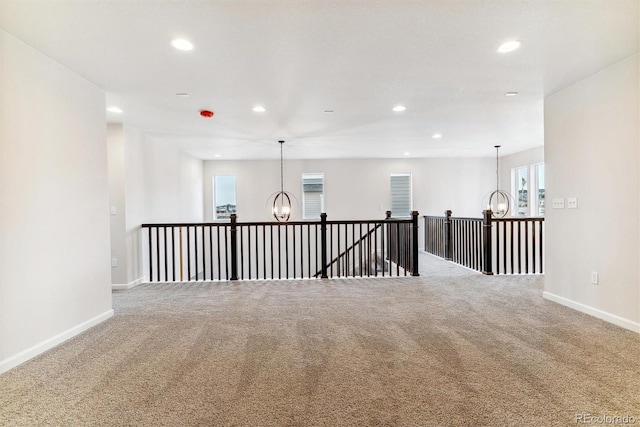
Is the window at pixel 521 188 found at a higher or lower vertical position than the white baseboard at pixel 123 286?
higher

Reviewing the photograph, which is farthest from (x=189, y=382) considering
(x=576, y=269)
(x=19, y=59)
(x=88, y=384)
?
(x=576, y=269)

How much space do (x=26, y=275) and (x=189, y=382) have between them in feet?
5.30

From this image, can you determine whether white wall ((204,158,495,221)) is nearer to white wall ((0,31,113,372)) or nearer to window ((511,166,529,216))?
window ((511,166,529,216))

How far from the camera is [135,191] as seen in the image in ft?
16.6

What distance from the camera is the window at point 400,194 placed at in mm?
8812

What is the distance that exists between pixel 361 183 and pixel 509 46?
618 cm

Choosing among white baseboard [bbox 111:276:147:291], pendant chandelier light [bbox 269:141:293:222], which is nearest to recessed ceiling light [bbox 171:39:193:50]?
white baseboard [bbox 111:276:147:291]

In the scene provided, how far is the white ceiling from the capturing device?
2.13 meters

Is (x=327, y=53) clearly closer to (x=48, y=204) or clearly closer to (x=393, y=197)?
(x=48, y=204)

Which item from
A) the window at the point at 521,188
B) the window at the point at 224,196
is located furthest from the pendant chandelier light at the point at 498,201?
the window at the point at 224,196

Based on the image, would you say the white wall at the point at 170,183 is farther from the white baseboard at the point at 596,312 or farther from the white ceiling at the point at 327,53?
the white baseboard at the point at 596,312

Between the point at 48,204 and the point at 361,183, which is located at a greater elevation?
the point at 361,183

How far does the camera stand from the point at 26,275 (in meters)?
2.49

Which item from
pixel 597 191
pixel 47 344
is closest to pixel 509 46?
pixel 597 191
